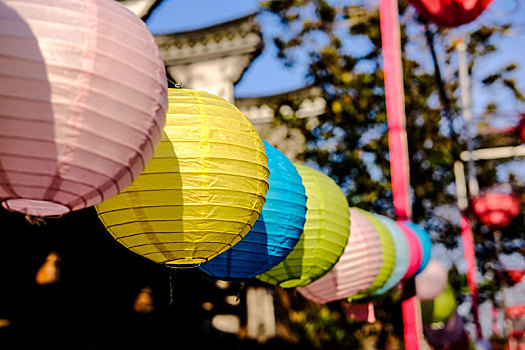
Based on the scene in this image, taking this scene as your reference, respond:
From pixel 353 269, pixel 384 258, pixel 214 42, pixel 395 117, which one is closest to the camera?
pixel 353 269

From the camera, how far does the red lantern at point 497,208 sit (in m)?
8.69

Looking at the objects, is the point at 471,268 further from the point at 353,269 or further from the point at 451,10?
the point at 353,269

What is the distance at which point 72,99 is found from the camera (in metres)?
1.41

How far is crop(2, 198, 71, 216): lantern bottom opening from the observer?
163cm

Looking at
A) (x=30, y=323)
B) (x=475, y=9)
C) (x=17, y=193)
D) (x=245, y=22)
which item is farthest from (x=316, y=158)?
(x=17, y=193)

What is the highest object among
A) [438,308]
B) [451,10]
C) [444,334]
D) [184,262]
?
[451,10]

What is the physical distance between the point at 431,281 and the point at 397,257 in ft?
6.75

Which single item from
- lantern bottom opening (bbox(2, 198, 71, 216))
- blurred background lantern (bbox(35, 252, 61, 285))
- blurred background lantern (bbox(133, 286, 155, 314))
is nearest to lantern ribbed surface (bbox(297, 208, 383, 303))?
lantern bottom opening (bbox(2, 198, 71, 216))

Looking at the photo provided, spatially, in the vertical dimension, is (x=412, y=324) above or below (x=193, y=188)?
below

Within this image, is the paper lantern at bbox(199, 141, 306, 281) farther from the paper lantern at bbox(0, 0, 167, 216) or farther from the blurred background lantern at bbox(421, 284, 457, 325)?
the blurred background lantern at bbox(421, 284, 457, 325)

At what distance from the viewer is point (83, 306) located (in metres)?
5.04

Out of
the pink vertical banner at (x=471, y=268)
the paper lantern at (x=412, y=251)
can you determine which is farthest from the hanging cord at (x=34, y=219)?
the pink vertical banner at (x=471, y=268)

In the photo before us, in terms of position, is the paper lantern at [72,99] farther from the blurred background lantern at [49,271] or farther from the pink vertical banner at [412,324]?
the blurred background lantern at [49,271]

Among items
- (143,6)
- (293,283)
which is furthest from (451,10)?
(143,6)
